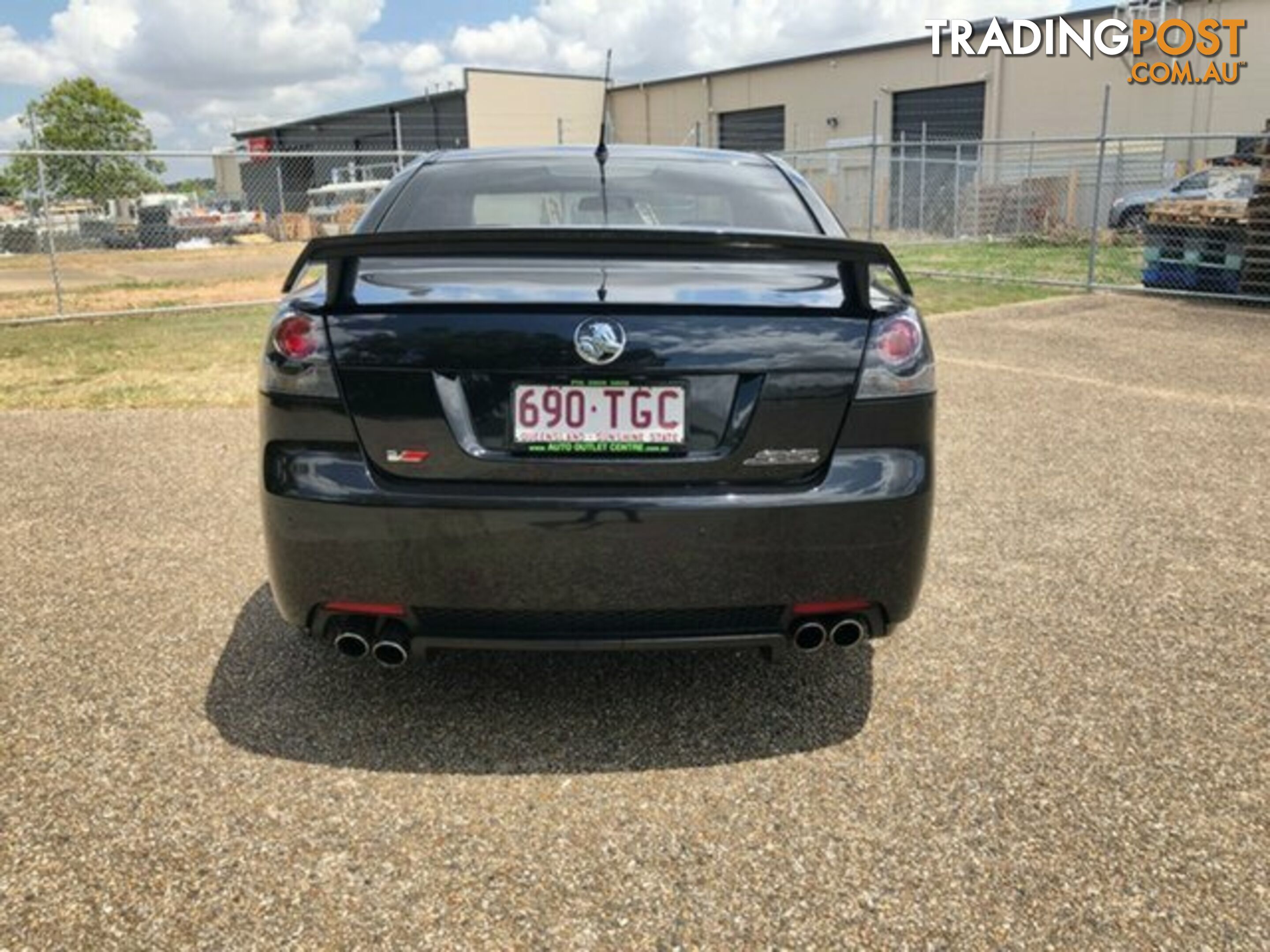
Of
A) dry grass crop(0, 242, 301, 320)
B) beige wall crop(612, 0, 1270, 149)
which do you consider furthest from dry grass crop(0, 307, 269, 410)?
beige wall crop(612, 0, 1270, 149)

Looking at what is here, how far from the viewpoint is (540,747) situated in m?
2.60

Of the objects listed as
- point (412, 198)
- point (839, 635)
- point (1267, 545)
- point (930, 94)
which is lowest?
point (1267, 545)

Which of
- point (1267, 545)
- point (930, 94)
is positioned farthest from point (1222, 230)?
point (930, 94)

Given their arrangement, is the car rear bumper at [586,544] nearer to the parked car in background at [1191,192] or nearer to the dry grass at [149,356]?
the dry grass at [149,356]

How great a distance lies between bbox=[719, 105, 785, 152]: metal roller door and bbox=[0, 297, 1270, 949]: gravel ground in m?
34.2

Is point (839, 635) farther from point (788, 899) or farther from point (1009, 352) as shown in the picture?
point (1009, 352)

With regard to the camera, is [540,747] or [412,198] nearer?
[540,747]

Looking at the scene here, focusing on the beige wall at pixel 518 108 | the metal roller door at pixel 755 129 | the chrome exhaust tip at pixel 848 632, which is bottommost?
the chrome exhaust tip at pixel 848 632

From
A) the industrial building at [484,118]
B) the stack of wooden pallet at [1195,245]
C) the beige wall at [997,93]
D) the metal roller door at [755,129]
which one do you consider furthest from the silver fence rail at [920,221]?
the industrial building at [484,118]

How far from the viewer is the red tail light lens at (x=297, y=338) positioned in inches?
93.2

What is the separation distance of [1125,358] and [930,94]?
2554cm

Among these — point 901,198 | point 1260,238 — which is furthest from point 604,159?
point 901,198

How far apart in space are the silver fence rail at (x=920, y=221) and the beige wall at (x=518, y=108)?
860cm

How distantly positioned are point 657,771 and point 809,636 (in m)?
0.50
